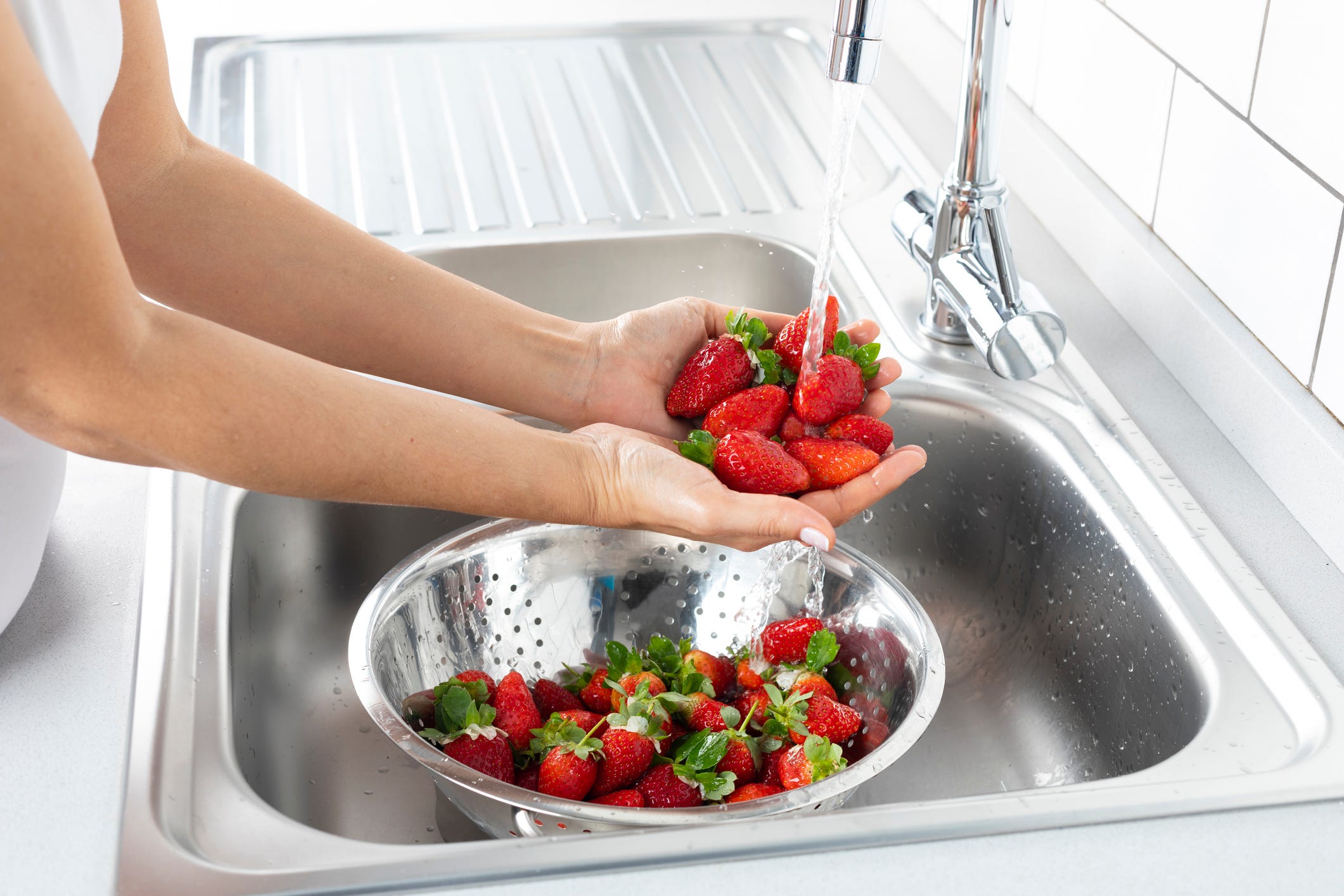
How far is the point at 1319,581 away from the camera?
812 millimetres

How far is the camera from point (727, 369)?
96 centimetres

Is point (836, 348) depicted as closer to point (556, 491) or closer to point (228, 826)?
point (556, 491)

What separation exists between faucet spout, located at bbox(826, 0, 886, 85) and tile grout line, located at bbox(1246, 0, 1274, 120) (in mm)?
306

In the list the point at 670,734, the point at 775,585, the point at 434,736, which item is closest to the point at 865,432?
the point at 775,585

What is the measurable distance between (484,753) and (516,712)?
0.15 ft

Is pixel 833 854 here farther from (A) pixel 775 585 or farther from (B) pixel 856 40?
(B) pixel 856 40

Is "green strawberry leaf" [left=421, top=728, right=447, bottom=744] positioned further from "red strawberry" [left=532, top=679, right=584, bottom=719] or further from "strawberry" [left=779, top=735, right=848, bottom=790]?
"strawberry" [left=779, top=735, right=848, bottom=790]

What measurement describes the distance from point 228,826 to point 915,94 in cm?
114

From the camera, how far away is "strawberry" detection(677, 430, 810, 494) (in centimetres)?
86

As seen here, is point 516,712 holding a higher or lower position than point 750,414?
lower

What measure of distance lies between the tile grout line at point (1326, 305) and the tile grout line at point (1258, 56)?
137mm

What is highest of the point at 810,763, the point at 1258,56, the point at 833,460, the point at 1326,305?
the point at 1258,56

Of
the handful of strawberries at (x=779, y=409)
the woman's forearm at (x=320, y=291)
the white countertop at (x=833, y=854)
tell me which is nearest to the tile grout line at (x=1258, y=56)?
the white countertop at (x=833, y=854)

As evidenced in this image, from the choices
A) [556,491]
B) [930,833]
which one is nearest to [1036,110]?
[556,491]
